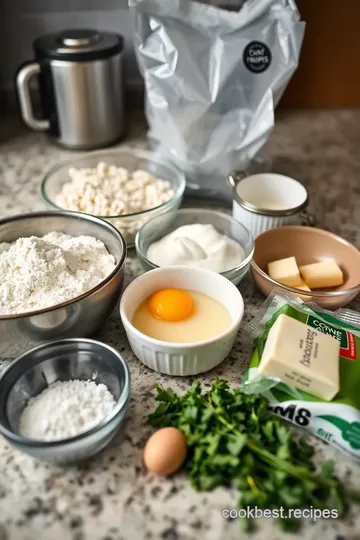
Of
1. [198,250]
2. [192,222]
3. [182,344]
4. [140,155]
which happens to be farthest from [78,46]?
[182,344]

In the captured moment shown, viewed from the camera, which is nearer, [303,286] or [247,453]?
[247,453]

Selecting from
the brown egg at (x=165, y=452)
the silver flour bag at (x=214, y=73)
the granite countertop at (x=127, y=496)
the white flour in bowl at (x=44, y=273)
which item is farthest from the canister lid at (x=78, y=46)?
the brown egg at (x=165, y=452)

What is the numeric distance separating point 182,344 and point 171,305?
10cm

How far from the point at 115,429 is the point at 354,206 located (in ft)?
2.65

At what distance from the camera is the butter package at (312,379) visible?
2.43ft

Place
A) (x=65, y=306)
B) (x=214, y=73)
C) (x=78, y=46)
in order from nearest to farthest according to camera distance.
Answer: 1. (x=65, y=306)
2. (x=214, y=73)
3. (x=78, y=46)

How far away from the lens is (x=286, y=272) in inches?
39.0

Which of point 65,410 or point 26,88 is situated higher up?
point 26,88

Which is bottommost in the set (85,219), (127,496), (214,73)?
(127,496)

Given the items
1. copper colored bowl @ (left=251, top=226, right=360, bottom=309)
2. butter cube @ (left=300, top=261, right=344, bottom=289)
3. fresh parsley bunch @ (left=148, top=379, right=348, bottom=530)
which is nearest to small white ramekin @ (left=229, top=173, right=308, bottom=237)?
copper colored bowl @ (left=251, top=226, right=360, bottom=309)

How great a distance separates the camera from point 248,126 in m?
1.17

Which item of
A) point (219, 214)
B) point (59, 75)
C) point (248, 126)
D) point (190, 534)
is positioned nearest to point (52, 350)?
point (190, 534)

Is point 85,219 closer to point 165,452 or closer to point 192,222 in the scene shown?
point 192,222

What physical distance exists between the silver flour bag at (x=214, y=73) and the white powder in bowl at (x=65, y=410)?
616mm
